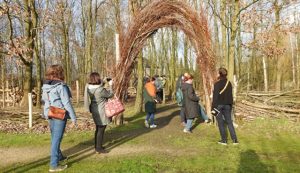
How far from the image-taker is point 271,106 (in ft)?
Answer: 44.1

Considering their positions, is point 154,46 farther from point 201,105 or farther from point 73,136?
point 73,136

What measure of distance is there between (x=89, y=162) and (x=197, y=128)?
537 cm

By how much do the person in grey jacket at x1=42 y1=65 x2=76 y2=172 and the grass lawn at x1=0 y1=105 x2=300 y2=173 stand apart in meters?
0.35

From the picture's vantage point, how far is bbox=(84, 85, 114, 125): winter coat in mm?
7965

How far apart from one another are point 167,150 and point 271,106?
6.62 m

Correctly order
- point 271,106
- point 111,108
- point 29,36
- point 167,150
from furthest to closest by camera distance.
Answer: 1. point 29,36
2. point 271,106
3. point 167,150
4. point 111,108

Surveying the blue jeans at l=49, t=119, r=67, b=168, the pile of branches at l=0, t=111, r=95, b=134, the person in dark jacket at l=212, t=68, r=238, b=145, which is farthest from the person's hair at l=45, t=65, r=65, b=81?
the pile of branches at l=0, t=111, r=95, b=134

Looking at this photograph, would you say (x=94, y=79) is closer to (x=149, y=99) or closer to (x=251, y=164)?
(x=251, y=164)

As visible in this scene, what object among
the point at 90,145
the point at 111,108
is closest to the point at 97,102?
the point at 111,108

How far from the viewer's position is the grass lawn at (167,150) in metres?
6.81

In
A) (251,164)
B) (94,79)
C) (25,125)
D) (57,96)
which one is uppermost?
(94,79)

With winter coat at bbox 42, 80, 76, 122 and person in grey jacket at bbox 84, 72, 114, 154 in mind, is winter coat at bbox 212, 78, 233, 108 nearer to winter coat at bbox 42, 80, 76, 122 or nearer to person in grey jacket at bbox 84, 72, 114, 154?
person in grey jacket at bbox 84, 72, 114, 154

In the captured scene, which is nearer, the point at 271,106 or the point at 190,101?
the point at 190,101

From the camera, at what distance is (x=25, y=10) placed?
672 inches
